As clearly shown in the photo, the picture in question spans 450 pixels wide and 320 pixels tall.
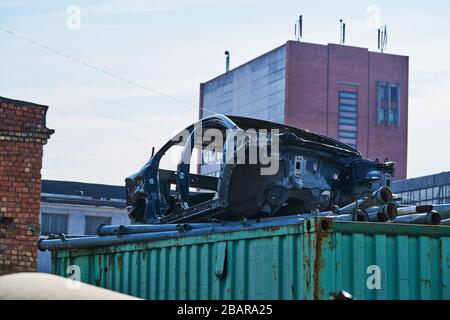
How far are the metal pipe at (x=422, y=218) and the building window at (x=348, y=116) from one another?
2335 inches

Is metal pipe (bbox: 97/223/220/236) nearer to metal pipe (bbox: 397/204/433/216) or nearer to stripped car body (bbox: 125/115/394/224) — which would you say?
stripped car body (bbox: 125/115/394/224)

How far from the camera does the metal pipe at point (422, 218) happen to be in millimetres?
8812

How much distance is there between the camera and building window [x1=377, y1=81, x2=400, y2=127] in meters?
70.0

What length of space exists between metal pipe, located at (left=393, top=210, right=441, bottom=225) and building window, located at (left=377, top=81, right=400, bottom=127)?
6132cm

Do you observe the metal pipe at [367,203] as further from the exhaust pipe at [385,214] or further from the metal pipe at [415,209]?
the exhaust pipe at [385,214]

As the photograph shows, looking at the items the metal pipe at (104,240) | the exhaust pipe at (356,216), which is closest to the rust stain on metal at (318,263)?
the exhaust pipe at (356,216)

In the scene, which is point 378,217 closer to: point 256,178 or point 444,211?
point 444,211

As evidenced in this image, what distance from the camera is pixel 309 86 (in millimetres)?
Answer: 67375

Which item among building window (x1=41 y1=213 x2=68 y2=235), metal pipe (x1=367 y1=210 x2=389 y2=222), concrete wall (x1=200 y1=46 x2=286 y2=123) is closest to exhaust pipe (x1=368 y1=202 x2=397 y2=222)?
metal pipe (x1=367 y1=210 x2=389 y2=222)

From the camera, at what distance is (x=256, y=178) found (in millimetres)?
11211

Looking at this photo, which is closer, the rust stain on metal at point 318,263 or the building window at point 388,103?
the rust stain on metal at point 318,263

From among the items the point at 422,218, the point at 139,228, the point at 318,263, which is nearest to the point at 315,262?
the point at 318,263
